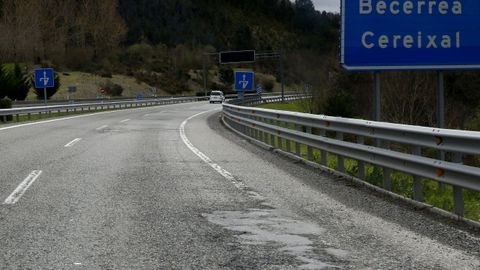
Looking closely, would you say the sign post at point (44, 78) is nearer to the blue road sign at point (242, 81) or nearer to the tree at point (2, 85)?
the blue road sign at point (242, 81)

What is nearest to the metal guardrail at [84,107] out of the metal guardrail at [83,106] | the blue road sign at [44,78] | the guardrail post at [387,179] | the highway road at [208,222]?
the metal guardrail at [83,106]

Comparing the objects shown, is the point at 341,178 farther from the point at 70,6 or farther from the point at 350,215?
the point at 70,6

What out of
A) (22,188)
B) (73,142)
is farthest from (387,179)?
(73,142)

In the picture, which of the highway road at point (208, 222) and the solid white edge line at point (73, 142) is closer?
the highway road at point (208, 222)

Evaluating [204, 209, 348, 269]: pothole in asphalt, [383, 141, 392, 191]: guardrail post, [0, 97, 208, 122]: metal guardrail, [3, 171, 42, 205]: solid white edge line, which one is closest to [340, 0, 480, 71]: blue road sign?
[383, 141, 392, 191]: guardrail post

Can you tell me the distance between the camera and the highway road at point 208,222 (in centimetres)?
505

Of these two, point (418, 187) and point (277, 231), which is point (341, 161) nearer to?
point (418, 187)

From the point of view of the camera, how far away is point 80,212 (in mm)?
7027

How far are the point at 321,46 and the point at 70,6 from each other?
267ft

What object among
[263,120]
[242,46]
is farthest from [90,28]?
[263,120]

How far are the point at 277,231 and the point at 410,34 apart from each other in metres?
6.56

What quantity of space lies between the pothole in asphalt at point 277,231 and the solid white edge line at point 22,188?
2785mm

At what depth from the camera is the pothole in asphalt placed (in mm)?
5203

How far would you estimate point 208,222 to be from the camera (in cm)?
653
